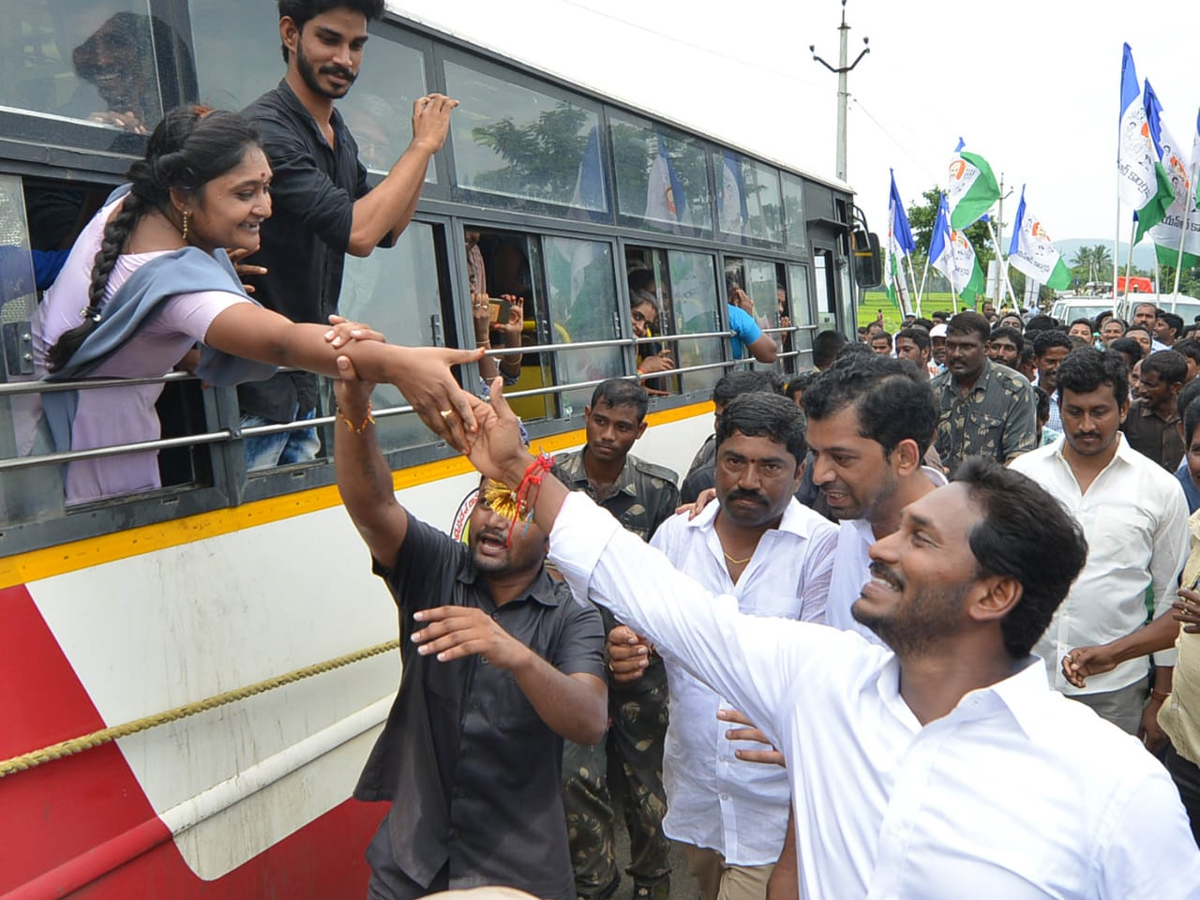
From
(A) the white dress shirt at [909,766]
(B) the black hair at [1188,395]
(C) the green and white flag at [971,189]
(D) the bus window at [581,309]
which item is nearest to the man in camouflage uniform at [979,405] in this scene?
(B) the black hair at [1188,395]

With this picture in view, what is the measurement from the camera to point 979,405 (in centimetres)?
596

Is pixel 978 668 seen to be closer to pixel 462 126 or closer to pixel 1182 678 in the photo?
pixel 1182 678

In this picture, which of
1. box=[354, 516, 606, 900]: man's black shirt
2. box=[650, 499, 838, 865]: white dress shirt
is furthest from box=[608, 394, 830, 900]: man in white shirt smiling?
box=[354, 516, 606, 900]: man's black shirt

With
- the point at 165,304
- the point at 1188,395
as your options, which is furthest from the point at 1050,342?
the point at 165,304

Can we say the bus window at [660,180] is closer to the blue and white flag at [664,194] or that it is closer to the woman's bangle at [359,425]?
the blue and white flag at [664,194]

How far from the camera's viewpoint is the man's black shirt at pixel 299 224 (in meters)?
2.72

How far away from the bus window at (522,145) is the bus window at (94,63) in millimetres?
1393

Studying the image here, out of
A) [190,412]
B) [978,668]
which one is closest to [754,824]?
[978,668]

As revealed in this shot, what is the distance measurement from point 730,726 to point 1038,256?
19038mm

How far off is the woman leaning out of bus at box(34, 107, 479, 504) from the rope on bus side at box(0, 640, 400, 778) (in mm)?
557

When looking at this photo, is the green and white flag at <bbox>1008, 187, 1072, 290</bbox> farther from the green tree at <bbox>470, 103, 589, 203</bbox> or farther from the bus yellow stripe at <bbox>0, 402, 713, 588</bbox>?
the bus yellow stripe at <bbox>0, 402, 713, 588</bbox>

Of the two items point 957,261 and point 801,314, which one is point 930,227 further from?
point 801,314

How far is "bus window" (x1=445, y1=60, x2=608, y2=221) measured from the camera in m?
4.22

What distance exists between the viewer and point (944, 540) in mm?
1788
